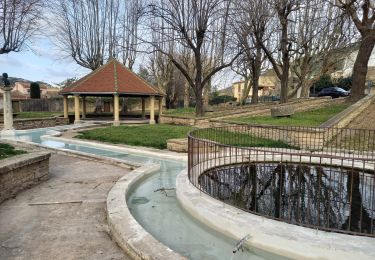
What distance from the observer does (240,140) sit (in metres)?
12.2

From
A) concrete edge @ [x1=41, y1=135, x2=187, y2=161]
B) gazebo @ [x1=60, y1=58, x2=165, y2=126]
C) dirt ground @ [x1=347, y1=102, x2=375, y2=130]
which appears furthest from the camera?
gazebo @ [x1=60, y1=58, x2=165, y2=126]

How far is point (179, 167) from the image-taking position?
8961mm

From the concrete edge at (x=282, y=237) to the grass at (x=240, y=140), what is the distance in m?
6.07

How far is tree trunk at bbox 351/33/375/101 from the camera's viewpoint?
18.8 metres

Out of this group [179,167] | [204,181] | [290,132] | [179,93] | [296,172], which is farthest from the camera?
[179,93]

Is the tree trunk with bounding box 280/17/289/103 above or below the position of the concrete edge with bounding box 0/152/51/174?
above

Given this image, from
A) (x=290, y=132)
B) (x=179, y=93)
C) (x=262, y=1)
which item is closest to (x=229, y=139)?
(x=290, y=132)

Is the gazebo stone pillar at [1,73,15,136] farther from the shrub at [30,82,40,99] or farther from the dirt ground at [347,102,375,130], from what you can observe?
the shrub at [30,82,40,99]

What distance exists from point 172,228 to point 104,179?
10.1 ft

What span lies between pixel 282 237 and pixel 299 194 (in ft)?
8.09

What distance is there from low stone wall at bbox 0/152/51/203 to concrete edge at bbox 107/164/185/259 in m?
1.92

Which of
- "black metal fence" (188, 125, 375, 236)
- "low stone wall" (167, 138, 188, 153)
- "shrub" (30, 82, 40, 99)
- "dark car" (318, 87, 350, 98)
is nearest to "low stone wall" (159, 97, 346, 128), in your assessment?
"low stone wall" (167, 138, 188, 153)

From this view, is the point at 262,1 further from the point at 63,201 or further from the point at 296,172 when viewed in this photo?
the point at 63,201

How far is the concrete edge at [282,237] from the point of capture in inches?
145
